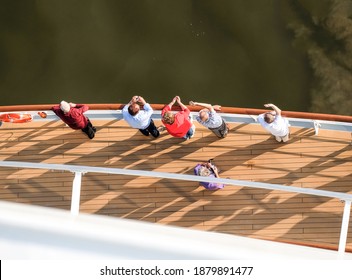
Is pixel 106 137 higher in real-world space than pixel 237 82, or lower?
lower

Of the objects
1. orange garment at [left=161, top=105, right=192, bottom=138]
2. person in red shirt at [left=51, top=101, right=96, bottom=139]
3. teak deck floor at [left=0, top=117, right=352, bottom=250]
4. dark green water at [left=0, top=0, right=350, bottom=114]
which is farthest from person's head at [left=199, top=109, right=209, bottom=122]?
dark green water at [left=0, top=0, right=350, bottom=114]

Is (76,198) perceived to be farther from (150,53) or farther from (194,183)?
(150,53)

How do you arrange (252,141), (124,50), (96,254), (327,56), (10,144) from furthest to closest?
(124,50), (327,56), (10,144), (252,141), (96,254)

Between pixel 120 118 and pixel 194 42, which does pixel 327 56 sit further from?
pixel 120 118

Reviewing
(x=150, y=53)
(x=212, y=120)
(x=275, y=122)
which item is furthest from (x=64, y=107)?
(x=150, y=53)

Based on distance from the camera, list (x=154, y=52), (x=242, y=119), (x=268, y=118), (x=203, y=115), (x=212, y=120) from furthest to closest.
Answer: (x=154, y=52) < (x=242, y=119) < (x=212, y=120) < (x=203, y=115) < (x=268, y=118)

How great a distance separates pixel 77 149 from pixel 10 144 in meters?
1.15

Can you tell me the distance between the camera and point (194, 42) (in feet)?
31.8

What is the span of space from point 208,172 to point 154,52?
3.78m

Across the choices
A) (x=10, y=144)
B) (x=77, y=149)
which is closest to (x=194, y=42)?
(x=77, y=149)

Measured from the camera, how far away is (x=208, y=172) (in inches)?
274

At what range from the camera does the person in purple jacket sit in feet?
22.8

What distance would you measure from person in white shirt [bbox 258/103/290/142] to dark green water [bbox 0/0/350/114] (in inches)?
109

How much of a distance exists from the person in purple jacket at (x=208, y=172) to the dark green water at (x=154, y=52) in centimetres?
281
